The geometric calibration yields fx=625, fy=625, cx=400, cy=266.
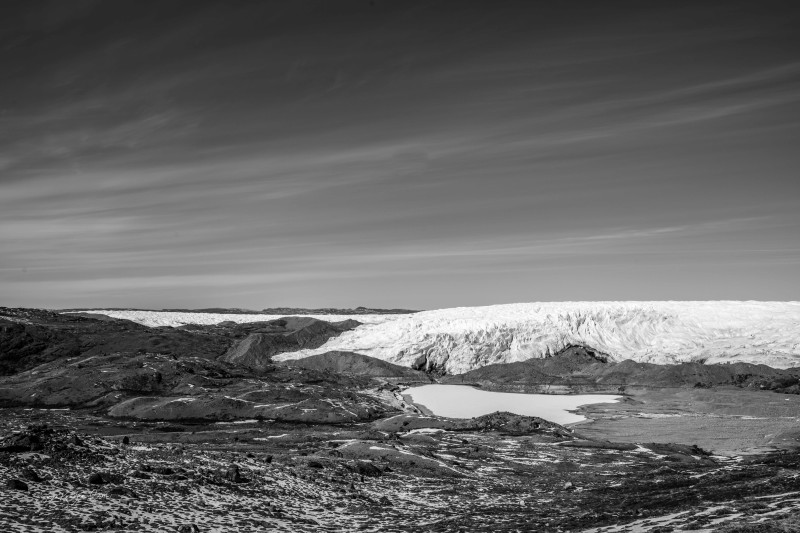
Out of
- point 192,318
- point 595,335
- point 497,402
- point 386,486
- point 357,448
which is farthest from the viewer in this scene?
point 192,318

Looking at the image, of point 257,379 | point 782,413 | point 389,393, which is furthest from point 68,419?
point 782,413

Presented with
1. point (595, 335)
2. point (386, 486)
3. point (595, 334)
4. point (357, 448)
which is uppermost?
point (595, 334)

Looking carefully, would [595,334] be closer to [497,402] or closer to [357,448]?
[497,402]

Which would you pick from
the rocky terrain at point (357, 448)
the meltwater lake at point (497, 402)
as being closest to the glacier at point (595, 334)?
the rocky terrain at point (357, 448)

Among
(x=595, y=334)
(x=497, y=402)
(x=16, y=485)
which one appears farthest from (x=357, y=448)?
(x=595, y=334)

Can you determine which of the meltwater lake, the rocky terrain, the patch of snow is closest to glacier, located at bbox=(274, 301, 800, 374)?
the rocky terrain

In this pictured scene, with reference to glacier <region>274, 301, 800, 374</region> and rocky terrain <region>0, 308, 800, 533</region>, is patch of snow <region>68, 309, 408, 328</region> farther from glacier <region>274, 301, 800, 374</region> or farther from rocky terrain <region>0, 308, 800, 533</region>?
rocky terrain <region>0, 308, 800, 533</region>

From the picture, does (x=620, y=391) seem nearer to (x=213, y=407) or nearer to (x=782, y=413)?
(x=782, y=413)

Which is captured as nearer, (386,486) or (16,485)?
(16,485)
